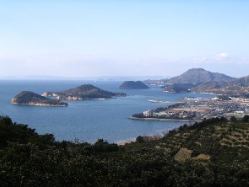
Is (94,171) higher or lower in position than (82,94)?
lower

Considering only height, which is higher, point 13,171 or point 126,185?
point 13,171

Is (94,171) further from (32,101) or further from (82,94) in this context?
(82,94)

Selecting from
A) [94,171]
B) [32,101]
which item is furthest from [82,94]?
[94,171]

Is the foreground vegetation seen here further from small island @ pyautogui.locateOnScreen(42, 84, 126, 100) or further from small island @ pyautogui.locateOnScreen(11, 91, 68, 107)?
small island @ pyautogui.locateOnScreen(42, 84, 126, 100)

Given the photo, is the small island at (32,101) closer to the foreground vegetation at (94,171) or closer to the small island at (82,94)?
the small island at (82,94)

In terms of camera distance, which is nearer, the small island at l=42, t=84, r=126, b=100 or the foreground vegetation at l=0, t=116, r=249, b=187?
the foreground vegetation at l=0, t=116, r=249, b=187

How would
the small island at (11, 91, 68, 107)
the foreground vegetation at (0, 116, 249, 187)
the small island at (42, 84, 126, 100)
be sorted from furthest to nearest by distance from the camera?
1. the small island at (42, 84, 126, 100)
2. the small island at (11, 91, 68, 107)
3. the foreground vegetation at (0, 116, 249, 187)

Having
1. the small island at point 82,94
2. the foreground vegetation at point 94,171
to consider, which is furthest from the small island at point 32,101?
the foreground vegetation at point 94,171

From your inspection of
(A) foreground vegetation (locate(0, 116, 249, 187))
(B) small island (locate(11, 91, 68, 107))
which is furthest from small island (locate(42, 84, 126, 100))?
(A) foreground vegetation (locate(0, 116, 249, 187))

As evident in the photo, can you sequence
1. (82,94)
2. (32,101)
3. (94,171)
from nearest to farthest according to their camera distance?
1. (94,171)
2. (32,101)
3. (82,94)

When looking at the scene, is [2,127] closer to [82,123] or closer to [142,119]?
[82,123]

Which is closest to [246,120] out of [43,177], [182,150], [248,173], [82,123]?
[182,150]
